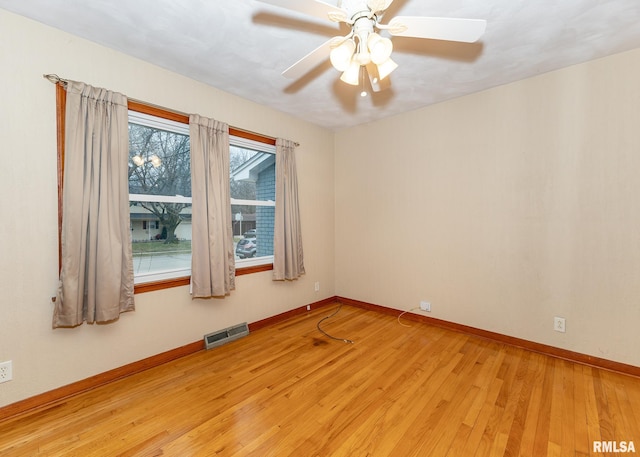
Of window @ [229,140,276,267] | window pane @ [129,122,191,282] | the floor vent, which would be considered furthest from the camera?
window @ [229,140,276,267]

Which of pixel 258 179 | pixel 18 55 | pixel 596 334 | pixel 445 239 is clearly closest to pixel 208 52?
pixel 18 55

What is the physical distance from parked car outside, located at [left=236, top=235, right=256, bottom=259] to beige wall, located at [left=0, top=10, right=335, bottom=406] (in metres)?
0.75

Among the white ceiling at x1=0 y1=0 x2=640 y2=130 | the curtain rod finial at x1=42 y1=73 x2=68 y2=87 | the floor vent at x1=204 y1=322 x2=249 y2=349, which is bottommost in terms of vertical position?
the floor vent at x1=204 y1=322 x2=249 y2=349

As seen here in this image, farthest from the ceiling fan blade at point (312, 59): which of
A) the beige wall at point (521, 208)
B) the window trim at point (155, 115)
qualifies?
the beige wall at point (521, 208)

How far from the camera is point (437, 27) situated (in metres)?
1.40

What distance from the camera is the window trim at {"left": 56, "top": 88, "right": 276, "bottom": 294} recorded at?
196cm

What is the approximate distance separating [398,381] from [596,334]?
1.78 meters

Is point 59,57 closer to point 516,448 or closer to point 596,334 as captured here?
point 516,448

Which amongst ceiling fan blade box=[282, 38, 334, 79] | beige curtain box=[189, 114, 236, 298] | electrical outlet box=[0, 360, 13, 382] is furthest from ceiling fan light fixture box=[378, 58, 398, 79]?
electrical outlet box=[0, 360, 13, 382]

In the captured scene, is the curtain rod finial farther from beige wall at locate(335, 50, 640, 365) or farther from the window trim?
beige wall at locate(335, 50, 640, 365)

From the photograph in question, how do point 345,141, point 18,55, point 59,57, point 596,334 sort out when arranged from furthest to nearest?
1. point 345,141
2. point 596,334
3. point 59,57
4. point 18,55

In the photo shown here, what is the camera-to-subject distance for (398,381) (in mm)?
2213

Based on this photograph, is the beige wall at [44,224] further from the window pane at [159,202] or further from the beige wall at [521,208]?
the beige wall at [521,208]

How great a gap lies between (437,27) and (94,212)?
8.13 feet
